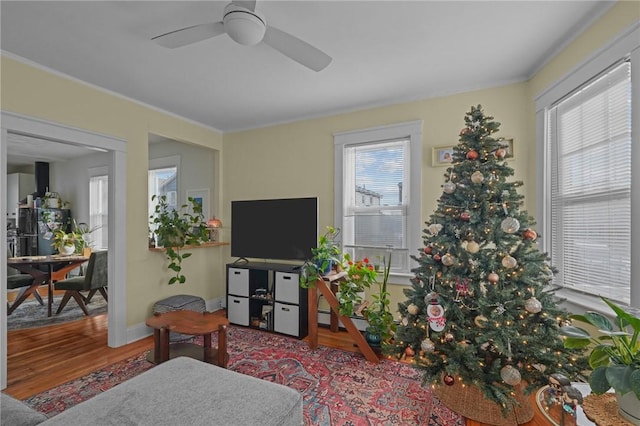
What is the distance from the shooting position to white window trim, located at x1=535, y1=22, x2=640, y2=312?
1608mm

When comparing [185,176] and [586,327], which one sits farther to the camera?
[185,176]

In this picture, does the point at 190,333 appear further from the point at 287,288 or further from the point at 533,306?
the point at 533,306

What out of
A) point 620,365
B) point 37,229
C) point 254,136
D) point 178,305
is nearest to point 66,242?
point 37,229

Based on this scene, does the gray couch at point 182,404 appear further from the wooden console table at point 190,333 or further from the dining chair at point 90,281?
the dining chair at point 90,281

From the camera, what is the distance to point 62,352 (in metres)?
2.95

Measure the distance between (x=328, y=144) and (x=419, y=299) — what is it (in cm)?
214

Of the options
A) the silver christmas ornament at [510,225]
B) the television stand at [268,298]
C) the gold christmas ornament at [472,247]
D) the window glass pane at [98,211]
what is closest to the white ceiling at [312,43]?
the silver christmas ornament at [510,225]

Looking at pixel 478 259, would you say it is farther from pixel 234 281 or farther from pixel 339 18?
pixel 234 281

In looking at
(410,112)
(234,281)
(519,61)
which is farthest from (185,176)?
(519,61)

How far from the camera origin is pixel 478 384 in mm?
1865

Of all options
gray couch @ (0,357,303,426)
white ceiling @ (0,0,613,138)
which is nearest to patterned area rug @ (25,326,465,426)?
gray couch @ (0,357,303,426)

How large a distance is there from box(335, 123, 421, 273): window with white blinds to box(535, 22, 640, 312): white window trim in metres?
1.01

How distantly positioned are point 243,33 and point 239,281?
2.71 meters

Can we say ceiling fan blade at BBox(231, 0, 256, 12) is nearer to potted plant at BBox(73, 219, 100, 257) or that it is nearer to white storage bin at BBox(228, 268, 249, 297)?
white storage bin at BBox(228, 268, 249, 297)
